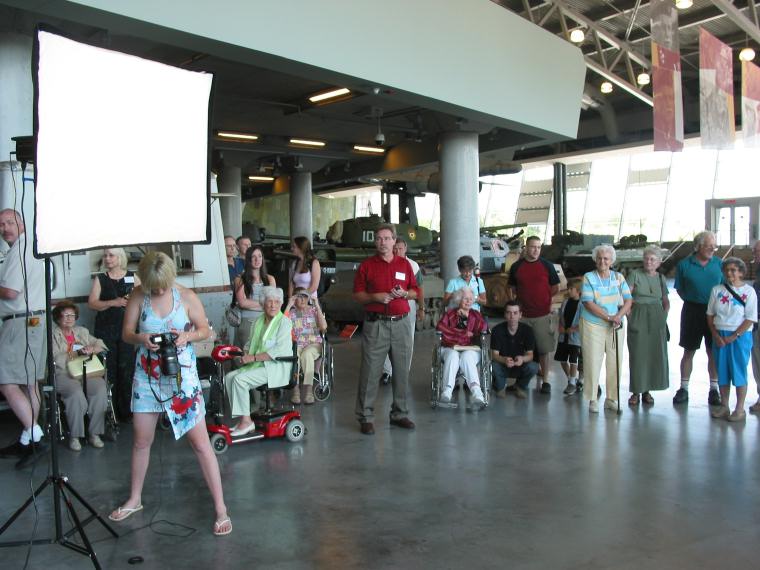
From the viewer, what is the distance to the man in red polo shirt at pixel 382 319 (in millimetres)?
5980

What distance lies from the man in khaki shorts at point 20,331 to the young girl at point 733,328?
18.1 feet

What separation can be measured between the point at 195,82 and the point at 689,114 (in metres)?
23.1

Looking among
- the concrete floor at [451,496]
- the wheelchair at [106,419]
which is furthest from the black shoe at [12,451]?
the wheelchair at [106,419]

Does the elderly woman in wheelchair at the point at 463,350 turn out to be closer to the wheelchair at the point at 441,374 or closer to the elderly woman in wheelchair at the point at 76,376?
the wheelchair at the point at 441,374

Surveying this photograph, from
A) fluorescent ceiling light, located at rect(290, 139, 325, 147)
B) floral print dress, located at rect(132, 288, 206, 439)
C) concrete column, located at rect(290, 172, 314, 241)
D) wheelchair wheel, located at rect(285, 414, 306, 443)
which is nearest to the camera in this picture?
floral print dress, located at rect(132, 288, 206, 439)

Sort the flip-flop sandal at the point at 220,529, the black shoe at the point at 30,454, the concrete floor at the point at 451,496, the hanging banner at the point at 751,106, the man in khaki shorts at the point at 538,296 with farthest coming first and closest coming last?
the hanging banner at the point at 751,106, the man in khaki shorts at the point at 538,296, the black shoe at the point at 30,454, the flip-flop sandal at the point at 220,529, the concrete floor at the point at 451,496

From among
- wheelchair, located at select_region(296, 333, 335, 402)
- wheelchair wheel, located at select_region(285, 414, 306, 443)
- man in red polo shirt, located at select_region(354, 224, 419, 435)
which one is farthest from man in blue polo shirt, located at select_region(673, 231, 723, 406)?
wheelchair wheel, located at select_region(285, 414, 306, 443)

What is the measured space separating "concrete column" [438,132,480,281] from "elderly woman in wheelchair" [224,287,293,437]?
7.47 meters

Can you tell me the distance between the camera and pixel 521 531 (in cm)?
387

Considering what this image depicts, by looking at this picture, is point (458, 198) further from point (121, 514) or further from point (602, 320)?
point (121, 514)

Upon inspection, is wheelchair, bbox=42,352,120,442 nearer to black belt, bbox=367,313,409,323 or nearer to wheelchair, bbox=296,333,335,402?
wheelchair, bbox=296,333,335,402

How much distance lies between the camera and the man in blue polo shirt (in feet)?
22.4

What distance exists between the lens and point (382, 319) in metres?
6.00

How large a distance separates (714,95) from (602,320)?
22.5 ft
